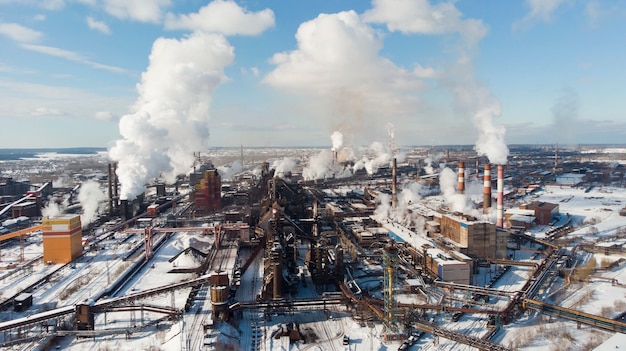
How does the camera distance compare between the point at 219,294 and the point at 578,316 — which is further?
the point at 219,294

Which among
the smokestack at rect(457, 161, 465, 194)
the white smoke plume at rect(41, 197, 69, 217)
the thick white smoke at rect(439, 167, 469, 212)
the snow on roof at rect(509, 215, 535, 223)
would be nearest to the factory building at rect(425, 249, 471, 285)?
the thick white smoke at rect(439, 167, 469, 212)

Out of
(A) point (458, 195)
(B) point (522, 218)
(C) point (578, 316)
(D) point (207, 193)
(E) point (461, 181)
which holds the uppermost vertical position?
(E) point (461, 181)

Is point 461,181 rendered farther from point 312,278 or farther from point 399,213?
point 312,278

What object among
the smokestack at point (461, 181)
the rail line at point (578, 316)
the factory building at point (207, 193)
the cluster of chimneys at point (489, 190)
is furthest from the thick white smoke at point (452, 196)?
the factory building at point (207, 193)

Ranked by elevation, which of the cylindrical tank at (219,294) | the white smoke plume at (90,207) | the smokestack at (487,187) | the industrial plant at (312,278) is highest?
the smokestack at (487,187)

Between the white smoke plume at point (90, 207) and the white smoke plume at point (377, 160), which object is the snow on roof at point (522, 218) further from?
the white smoke plume at point (377, 160)

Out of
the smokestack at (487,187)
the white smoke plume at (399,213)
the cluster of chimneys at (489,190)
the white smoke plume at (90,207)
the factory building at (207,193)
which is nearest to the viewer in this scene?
the cluster of chimneys at (489,190)

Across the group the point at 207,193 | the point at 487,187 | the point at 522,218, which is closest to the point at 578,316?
the point at 487,187

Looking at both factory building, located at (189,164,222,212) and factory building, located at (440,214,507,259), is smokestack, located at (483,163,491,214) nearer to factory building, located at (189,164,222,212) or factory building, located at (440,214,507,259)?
factory building, located at (440,214,507,259)

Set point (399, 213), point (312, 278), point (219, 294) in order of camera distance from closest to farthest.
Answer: point (219, 294) < point (312, 278) < point (399, 213)
